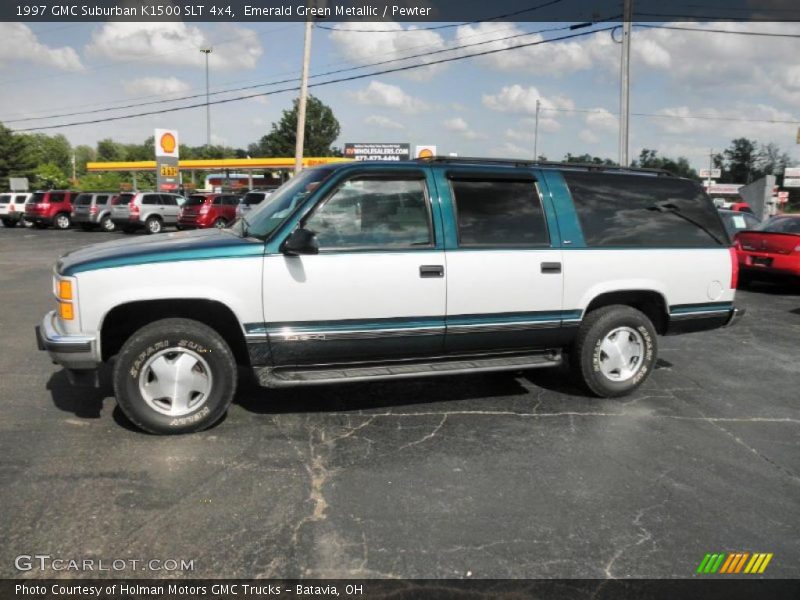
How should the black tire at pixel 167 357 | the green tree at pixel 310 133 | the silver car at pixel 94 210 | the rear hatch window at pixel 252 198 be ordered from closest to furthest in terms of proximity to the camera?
1. the black tire at pixel 167 357
2. the rear hatch window at pixel 252 198
3. the silver car at pixel 94 210
4. the green tree at pixel 310 133

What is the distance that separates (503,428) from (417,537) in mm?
1640

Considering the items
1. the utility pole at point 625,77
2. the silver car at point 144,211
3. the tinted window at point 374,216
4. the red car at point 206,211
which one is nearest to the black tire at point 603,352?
the tinted window at point 374,216

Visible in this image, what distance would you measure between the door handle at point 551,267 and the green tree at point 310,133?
8078 centimetres

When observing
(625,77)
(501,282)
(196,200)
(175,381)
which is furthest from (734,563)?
(196,200)

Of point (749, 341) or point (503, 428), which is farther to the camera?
point (749, 341)

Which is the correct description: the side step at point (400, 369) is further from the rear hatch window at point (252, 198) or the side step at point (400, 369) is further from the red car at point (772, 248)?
the rear hatch window at point (252, 198)

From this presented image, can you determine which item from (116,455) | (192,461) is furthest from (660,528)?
(116,455)

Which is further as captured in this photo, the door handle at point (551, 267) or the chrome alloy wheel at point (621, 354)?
the chrome alloy wheel at point (621, 354)

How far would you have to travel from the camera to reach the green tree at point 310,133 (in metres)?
83.4

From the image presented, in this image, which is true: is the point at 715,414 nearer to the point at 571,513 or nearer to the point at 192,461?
the point at 571,513

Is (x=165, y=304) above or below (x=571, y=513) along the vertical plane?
above

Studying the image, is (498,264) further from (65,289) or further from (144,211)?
(144,211)

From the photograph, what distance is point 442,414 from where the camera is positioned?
4801mm

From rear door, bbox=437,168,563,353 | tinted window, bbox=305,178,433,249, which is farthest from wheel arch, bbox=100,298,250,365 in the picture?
rear door, bbox=437,168,563,353
